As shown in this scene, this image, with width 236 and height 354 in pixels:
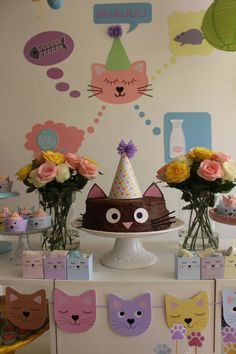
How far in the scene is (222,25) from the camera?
135cm

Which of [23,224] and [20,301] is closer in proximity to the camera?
[20,301]

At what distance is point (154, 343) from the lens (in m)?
1.16

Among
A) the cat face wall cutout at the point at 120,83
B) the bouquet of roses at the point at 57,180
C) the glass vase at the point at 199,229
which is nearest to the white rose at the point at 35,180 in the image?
the bouquet of roses at the point at 57,180

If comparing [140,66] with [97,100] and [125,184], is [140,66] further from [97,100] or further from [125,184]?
[125,184]

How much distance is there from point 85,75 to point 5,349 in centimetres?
112

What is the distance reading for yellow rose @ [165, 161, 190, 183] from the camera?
1226mm

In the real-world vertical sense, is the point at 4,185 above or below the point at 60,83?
below

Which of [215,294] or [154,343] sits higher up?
[215,294]

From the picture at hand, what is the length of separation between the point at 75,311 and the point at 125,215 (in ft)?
1.02

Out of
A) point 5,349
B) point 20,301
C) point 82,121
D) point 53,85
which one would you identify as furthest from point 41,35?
point 5,349

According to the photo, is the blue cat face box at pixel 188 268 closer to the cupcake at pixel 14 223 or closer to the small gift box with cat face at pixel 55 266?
the small gift box with cat face at pixel 55 266

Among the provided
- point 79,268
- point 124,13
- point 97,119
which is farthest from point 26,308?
point 124,13

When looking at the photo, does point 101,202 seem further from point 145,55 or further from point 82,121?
point 145,55

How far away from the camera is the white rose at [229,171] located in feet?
4.00
